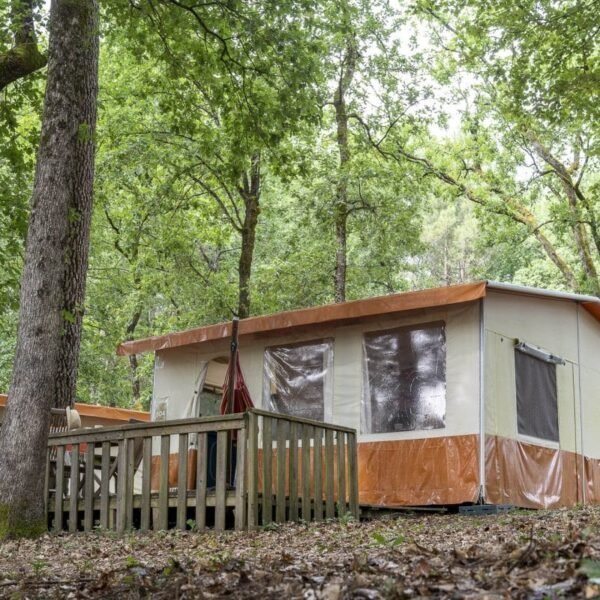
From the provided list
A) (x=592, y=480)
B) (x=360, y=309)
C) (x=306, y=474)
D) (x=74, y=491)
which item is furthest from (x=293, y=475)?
(x=592, y=480)

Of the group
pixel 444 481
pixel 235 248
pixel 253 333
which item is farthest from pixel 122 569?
pixel 235 248

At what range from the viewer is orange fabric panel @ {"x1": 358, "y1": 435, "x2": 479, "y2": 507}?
374 inches

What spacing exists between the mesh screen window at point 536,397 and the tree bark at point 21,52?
6.60 meters

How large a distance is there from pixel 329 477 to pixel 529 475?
109 inches

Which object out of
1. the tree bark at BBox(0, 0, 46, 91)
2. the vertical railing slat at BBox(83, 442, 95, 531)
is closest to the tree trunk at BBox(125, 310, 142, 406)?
the tree bark at BBox(0, 0, 46, 91)

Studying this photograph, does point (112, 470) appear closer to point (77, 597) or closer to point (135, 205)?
point (77, 597)

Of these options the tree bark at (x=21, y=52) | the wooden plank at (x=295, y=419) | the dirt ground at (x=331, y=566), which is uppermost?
the tree bark at (x=21, y=52)

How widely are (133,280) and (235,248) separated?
4.48 m

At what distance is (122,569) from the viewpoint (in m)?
4.60

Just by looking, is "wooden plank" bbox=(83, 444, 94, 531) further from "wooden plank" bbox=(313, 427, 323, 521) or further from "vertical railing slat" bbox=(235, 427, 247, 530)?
"wooden plank" bbox=(313, 427, 323, 521)

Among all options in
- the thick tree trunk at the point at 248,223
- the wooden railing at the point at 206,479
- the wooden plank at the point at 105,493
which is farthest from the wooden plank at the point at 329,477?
the thick tree trunk at the point at 248,223

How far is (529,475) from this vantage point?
10.1 metres

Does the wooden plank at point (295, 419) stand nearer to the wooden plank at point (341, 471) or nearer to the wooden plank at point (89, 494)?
the wooden plank at point (341, 471)

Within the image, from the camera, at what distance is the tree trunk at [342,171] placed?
693 inches
